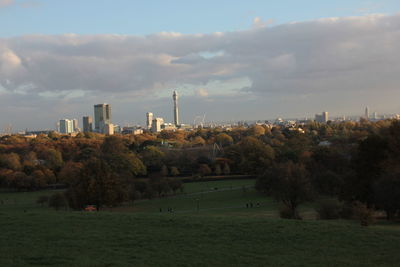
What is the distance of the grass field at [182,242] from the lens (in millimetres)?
11148

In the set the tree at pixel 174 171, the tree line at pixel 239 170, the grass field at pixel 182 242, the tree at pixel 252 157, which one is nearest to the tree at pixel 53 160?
the tree line at pixel 239 170

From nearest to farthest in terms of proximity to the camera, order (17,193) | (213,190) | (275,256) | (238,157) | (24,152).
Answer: (275,256) < (213,190) < (17,193) < (238,157) < (24,152)

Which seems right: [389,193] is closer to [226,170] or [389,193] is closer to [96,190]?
[96,190]

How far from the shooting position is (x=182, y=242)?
13344mm

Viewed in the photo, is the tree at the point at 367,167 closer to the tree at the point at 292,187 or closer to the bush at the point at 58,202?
the tree at the point at 292,187

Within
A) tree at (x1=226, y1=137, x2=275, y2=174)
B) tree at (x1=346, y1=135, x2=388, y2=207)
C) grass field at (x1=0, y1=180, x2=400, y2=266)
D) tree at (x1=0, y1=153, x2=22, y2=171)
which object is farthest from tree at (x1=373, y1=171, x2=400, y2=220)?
tree at (x1=0, y1=153, x2=22, y2=171)

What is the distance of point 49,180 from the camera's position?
63.1 meters

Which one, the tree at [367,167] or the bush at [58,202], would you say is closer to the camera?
the tree at [367,167]

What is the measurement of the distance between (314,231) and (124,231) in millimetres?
6474

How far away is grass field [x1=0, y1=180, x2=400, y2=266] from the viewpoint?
36.6ft

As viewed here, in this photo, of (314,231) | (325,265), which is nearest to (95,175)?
(314,231)

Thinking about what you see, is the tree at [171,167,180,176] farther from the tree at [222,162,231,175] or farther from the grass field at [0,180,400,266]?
the grass field at [0,180,400,266]

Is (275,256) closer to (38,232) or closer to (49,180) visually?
(38,232)

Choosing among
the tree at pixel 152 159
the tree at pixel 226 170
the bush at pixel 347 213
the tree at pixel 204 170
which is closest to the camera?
the bush at pixel 347 213
